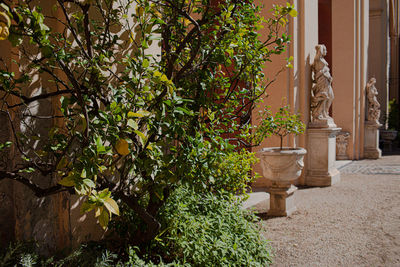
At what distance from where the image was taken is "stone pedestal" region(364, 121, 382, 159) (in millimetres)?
12438

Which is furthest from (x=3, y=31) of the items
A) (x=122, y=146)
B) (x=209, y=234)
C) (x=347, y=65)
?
(x=347, y=65)

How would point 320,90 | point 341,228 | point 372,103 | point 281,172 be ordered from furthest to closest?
point 372,103 → point 320,90 → point 281,172 → point 341,228

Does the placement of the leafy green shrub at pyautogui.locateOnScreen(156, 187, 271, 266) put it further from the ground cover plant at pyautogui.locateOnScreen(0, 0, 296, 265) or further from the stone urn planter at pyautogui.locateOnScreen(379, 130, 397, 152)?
the stone urn planter at pyautogui.locateOnScreen(379, 130, 397, 152)

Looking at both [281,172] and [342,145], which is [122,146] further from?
[342,145]

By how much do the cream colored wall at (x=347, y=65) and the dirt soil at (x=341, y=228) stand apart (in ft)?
14.5

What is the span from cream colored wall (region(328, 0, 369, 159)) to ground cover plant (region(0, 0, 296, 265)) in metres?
9.23

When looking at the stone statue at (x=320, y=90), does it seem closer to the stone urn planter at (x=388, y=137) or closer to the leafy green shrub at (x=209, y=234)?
the leafy green shrub at (x=209, y=234)

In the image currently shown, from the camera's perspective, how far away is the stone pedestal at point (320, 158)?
737 centimetres

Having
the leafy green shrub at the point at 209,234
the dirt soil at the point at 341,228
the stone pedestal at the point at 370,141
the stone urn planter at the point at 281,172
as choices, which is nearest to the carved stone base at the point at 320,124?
Result: the dirt soil at the point at 341,228

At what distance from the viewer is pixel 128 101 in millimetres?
1810

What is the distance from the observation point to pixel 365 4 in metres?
12.3

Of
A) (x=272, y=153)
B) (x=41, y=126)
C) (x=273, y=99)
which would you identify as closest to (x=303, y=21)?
(x=273, y=99)

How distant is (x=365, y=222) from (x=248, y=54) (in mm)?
3263

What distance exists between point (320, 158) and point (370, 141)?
6173 millimetres
